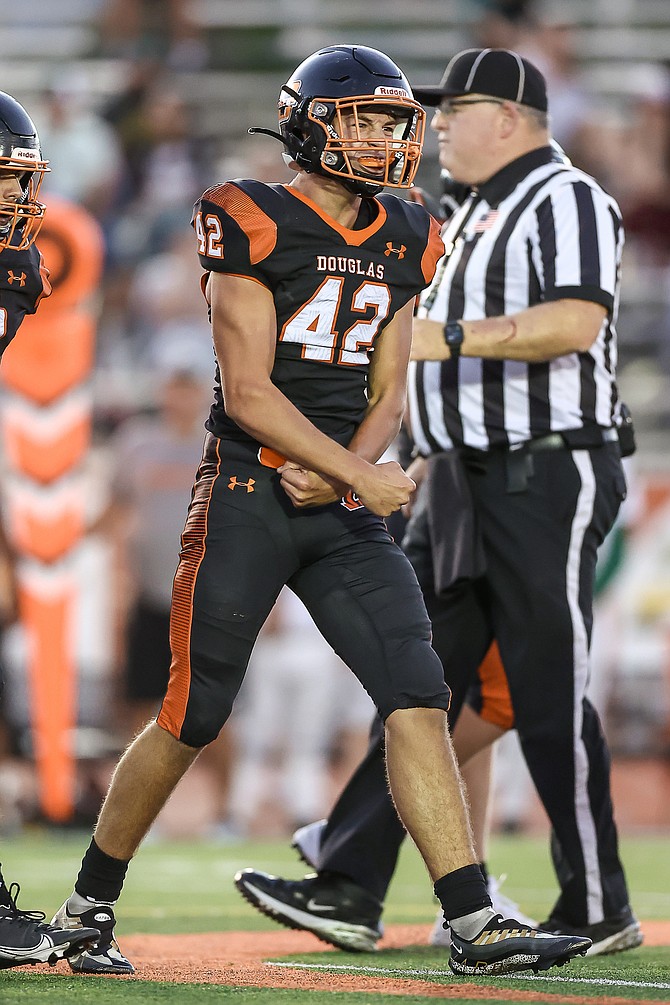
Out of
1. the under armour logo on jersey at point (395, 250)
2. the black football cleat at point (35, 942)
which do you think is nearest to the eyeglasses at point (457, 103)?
the under armour logo on jersey at point (395, 250)

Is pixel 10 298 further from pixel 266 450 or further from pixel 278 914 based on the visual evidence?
pixel 278 914

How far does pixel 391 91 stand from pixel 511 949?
173 centimetres

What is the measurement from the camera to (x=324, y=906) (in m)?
3.99

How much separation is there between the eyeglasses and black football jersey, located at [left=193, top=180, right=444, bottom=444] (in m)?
0.85

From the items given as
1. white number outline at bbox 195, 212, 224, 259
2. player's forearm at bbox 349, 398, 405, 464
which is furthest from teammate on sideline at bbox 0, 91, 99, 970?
player's forearm at bbox 349, 398, 405, 464

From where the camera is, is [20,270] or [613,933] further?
[613,933]

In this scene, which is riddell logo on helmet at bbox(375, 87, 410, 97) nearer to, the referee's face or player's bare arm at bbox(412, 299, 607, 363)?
player's bare arm at bbox(412, 299, 607, 363)

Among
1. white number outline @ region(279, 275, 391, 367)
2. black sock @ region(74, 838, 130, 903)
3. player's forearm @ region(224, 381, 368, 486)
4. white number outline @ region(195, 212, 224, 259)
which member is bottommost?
black sock @ region(74, 838, 130, 903)

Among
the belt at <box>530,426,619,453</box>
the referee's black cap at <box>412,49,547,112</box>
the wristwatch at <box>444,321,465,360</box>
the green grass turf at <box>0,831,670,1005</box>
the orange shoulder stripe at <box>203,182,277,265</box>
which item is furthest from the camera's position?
the referee's black cap at <box>412,49,547,112</box>

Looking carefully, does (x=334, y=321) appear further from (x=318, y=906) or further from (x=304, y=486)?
(x=318, y=906)

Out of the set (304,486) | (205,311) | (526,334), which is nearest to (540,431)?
(526,334)

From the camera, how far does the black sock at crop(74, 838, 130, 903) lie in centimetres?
339

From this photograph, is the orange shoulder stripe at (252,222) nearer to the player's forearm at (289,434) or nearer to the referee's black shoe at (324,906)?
the player's forearm at (289,434)

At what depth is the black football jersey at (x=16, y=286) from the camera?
3344mm
